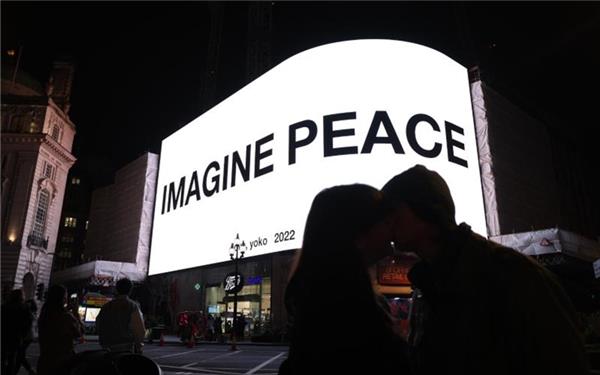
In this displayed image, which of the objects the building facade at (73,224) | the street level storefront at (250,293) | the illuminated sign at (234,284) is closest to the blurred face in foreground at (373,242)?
the illuminated sign at (234,284)

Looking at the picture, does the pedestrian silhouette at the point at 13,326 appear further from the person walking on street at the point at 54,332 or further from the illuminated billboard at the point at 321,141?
the illuminated billboard at the point at 321,141

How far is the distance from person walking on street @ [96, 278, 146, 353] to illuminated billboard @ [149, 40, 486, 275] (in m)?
8.76

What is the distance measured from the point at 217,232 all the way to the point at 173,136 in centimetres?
700

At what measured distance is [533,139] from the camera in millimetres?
31188

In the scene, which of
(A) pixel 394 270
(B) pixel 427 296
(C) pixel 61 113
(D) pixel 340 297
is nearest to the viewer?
(D) pixel 340 297

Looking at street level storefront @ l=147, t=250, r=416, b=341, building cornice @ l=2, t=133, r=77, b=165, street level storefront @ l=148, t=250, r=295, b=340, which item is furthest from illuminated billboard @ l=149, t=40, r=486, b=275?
building cornice @ l=2, t=133, r=77, b=165

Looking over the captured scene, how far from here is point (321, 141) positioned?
15266 mm

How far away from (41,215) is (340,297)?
164 feet

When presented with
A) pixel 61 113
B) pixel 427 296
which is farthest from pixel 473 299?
pixel 61 113

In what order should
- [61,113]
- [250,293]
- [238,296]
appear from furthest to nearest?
[61,113]
[238,296]
[250,293]

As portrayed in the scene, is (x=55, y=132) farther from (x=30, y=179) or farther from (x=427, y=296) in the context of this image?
(x=427, y=296)

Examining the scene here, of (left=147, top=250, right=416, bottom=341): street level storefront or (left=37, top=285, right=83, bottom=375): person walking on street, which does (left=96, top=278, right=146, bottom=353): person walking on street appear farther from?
(left=147, top=250, right=416, bottom=341): street level storefront

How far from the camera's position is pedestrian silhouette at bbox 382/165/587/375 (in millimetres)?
1326

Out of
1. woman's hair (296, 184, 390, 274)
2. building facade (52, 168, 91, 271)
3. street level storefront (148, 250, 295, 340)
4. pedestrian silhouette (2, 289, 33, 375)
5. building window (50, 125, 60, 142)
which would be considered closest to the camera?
woman's hair (296, 184, 390, 274)
